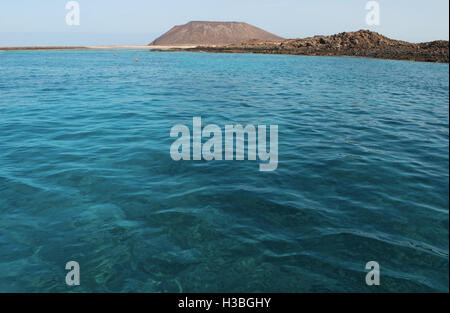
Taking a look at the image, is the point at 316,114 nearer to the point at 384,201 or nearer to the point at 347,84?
the point at 384,201

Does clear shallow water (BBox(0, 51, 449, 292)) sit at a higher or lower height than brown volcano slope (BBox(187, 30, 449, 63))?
lower

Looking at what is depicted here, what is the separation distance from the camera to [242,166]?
30.3ft

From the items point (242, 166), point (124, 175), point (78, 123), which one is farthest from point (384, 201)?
point (78, 123)

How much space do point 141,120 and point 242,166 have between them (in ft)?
24.8

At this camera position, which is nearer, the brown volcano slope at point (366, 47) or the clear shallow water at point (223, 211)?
the clear shallow water at point (223, 211)

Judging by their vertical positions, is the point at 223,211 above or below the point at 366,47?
below

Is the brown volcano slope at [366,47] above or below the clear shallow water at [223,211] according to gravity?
above

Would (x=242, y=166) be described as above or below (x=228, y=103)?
below

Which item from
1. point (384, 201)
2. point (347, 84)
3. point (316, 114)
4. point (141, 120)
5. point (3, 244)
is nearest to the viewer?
point (3, 244)

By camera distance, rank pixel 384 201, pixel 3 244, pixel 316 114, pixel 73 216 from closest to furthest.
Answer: pixel 3 244
pixel 73 216
pixel 384 201
pixel 316 114

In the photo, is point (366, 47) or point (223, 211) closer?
point (223, 211)

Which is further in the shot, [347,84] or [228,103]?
[347,84]

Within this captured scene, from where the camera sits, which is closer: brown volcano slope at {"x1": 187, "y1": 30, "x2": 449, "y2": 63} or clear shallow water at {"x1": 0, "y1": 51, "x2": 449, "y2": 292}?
clear shallow water at {"x1": 0, "y1": 51, "x2": 449, "y2": 292}
